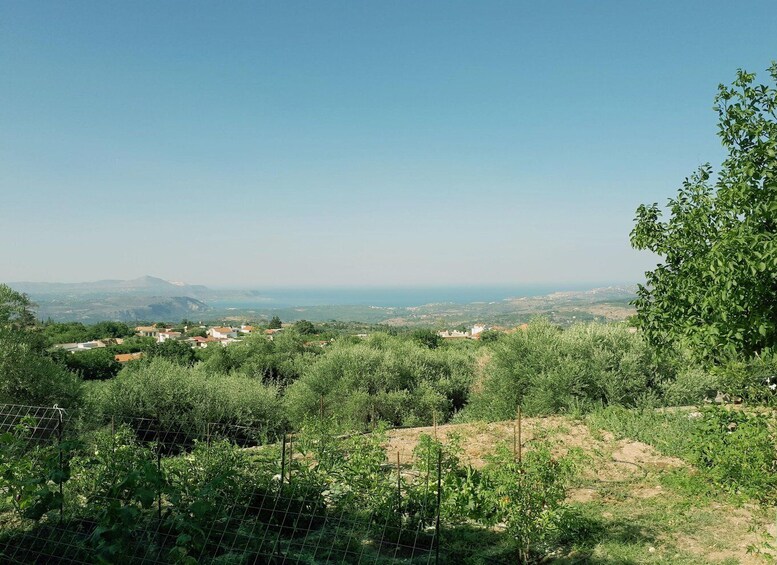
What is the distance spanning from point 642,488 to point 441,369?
45.6 ft

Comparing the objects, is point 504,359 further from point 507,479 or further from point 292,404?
point 507,479

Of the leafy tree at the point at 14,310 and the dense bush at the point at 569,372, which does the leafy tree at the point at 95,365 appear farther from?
the dense bush at the point at 569,372

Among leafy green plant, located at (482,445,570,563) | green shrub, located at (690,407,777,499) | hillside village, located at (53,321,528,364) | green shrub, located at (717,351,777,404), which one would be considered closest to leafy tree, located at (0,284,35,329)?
hillside village, located at (53,321,528,364)

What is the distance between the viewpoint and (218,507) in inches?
189

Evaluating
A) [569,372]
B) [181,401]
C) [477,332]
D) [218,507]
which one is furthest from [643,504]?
[477,332]

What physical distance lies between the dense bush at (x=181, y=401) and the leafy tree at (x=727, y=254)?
10417 mm

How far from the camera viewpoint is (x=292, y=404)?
1769cm

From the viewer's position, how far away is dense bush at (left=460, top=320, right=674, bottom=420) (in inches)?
519

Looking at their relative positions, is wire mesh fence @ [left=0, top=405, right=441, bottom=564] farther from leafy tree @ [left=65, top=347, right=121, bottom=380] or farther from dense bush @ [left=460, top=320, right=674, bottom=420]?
leafy tree @ [left=65, top=347, right=121, bottom=380]

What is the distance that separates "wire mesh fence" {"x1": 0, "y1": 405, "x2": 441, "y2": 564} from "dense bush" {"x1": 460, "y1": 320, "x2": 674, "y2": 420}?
8.43m

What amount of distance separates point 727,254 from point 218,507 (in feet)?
18.7

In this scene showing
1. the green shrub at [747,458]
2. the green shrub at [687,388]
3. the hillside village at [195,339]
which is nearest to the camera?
the green shrub at [747,458]

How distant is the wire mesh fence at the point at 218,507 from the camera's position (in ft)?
13.3

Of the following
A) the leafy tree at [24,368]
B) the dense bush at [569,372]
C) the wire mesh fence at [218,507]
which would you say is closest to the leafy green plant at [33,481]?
the wire mesh fence at [218,507]
